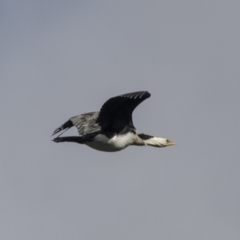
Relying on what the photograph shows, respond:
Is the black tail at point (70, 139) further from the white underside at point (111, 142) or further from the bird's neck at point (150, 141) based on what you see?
the bird's neck at point (150, 141)

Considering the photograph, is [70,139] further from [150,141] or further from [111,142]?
[150,141]

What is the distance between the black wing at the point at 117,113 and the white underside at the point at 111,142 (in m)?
0.17

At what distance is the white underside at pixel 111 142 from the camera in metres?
24.8

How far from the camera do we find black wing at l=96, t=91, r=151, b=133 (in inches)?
943

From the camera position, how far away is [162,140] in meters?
27.1

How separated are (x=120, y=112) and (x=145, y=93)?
1.51 metres

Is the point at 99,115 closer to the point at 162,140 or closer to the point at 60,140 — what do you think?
the point at 60,140

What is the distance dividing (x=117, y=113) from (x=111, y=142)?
2.05 ft

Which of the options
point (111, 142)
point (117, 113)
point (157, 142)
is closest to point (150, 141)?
point (157, 142)

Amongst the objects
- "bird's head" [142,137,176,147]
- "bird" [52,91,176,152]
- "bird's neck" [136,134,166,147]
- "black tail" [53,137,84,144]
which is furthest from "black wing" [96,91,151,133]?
"bird's head" [142,137,176,147]

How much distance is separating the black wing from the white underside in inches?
6.6

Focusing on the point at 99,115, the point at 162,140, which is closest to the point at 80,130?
the point at 99,115

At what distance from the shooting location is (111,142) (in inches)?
981

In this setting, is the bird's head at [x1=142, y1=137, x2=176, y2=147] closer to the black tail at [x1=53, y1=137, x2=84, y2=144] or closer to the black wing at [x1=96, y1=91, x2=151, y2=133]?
the black wing at [x1=96, y1=91, x2=151, y2=133]
